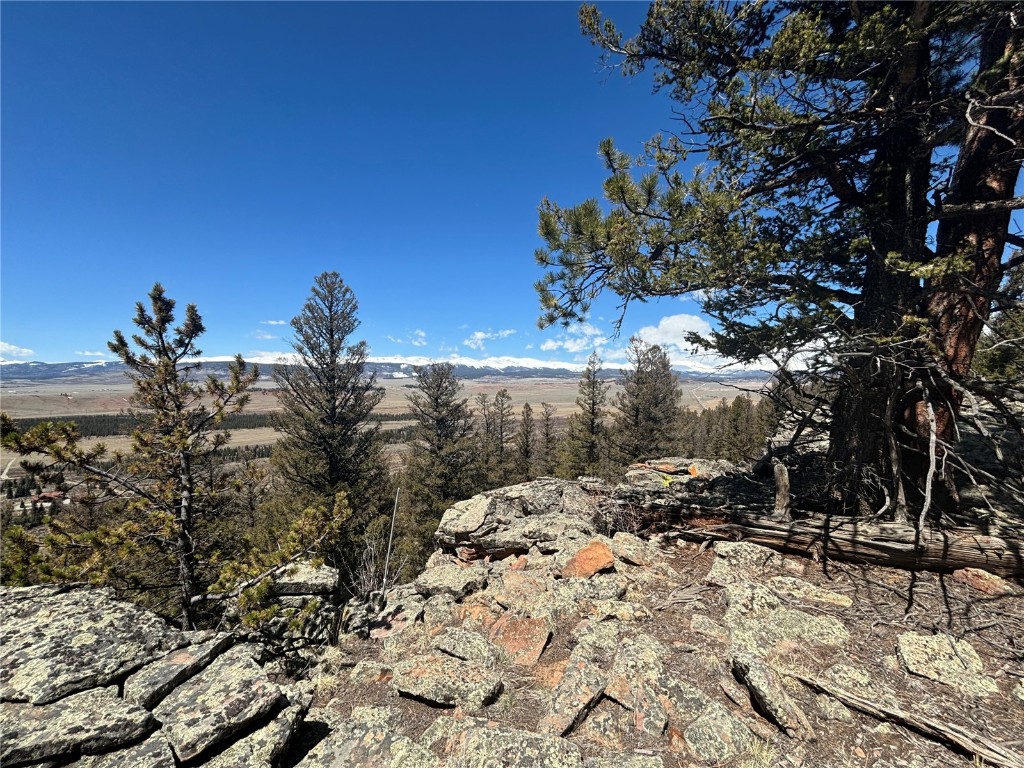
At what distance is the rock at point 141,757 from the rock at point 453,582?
12.1 feet

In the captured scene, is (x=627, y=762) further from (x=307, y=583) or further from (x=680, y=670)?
(x=307, y=583)

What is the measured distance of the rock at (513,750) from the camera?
2.85 metres

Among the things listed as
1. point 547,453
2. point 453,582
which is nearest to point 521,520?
point 453,582

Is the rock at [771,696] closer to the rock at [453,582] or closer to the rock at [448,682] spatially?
the rock at [448,682]

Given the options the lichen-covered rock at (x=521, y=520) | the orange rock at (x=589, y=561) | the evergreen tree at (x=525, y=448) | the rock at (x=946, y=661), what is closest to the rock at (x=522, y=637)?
the orange rock at (x=589, y=561)

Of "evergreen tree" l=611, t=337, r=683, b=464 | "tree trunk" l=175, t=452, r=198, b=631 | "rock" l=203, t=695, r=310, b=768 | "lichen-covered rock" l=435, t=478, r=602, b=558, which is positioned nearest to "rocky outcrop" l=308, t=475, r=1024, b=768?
"rock" l=203, t=695, r=310, b=768

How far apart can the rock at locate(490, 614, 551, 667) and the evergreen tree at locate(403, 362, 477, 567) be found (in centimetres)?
1441

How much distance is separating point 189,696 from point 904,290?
27.5 feet

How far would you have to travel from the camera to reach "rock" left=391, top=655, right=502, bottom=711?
148 inches

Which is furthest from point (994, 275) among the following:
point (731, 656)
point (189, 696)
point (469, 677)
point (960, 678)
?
point (189, 696)

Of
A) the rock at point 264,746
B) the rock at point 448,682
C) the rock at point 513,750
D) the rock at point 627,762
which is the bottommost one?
the rock at point 448,682

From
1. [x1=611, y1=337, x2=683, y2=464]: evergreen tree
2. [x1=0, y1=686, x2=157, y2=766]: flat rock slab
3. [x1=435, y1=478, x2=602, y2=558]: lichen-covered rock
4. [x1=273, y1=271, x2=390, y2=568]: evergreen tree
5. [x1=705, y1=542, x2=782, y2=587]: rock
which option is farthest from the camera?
[x1=611, y1=337, x2=683, y2=464]: evergreen tree

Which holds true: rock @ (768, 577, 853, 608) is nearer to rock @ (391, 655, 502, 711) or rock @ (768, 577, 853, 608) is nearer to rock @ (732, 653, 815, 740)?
rock @ (732, 653, 815, 740)

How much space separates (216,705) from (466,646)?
226cm
